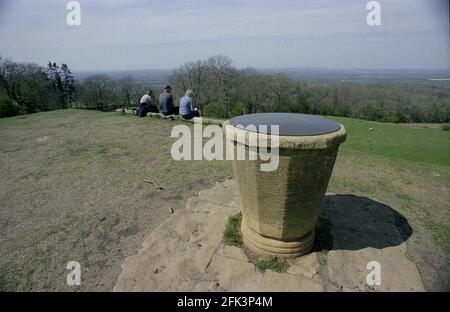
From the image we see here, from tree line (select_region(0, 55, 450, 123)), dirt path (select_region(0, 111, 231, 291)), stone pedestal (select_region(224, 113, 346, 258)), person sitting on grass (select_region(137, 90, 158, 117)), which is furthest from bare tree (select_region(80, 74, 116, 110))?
stone pedestal (select_region(224, 113, 346, 258))

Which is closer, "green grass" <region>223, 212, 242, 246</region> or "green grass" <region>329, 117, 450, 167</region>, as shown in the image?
"green grass" <region>223, 212, 242, 246</region>

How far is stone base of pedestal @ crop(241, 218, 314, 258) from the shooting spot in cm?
365

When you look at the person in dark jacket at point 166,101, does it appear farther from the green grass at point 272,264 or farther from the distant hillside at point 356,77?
the distant hillside at point 356,77

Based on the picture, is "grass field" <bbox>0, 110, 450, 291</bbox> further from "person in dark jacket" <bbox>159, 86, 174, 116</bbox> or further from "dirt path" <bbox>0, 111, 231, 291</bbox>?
"person in dark jacket" <bbox>159, 86, 174, 116</bbox>

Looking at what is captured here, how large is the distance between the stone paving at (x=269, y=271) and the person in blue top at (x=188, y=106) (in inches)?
220

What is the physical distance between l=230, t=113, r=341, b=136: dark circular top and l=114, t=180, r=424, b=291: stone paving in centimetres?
160

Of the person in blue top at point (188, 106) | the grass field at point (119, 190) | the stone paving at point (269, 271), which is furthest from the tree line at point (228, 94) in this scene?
the stone paving at point (269, 271)

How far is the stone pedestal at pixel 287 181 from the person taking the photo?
305 cm

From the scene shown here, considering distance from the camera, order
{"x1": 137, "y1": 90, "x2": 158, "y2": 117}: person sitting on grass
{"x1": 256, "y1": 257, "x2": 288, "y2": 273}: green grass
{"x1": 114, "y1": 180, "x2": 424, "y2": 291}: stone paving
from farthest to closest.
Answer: {"x1": 137, "y1": 90, "x2": 158, "y2": 117}: person sitting on grass, {"x1": 256, "y1": 257, "x2": 288, "y2": 273}: green grass, {"x1": 114, "y1": 180, "x2": 424, "y2": 291}: stone paving

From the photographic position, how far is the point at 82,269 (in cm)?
348

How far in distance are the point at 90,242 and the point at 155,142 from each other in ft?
15.6

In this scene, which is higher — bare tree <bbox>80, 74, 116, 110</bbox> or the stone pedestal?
bare tree <bbox>80, 74, 116, 110</bbox>

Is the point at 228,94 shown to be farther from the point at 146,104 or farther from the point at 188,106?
the point at 188,106
